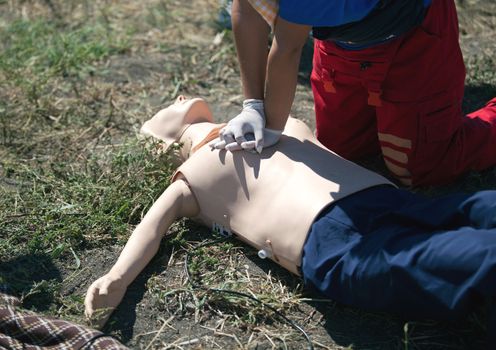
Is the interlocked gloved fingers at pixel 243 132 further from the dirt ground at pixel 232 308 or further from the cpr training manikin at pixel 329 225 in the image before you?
the dirt ground at pixel 232 308

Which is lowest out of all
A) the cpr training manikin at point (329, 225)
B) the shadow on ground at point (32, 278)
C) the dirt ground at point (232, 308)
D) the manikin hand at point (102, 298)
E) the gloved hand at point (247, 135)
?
the dirt ground at point (232, 308)

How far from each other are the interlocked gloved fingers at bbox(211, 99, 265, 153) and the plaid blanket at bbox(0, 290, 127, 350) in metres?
0.86

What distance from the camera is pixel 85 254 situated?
9.21ft

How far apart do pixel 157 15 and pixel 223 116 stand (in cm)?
139

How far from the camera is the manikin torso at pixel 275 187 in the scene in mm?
2480

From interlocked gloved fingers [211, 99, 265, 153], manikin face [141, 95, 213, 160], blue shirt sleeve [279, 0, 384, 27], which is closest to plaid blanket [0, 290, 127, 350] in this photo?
interlocked gloved fingers [211, 99, 265, 153]

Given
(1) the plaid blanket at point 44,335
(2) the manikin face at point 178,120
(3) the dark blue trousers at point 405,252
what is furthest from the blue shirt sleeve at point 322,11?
(1) the plaid blanket at point 44,335

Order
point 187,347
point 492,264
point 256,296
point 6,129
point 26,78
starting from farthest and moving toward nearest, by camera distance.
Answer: point 26,78 < point 6,129 < point 256,296 < point 187,347 < point 492,264

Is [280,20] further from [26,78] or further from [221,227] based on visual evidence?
[26,78]

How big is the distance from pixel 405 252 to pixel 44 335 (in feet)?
3.76

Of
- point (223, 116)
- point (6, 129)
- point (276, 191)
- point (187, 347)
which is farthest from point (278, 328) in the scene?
point (6, 129)

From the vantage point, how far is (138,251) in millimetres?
2611

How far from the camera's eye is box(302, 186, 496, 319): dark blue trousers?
6.74 feet

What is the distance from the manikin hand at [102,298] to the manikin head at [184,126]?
71cm
